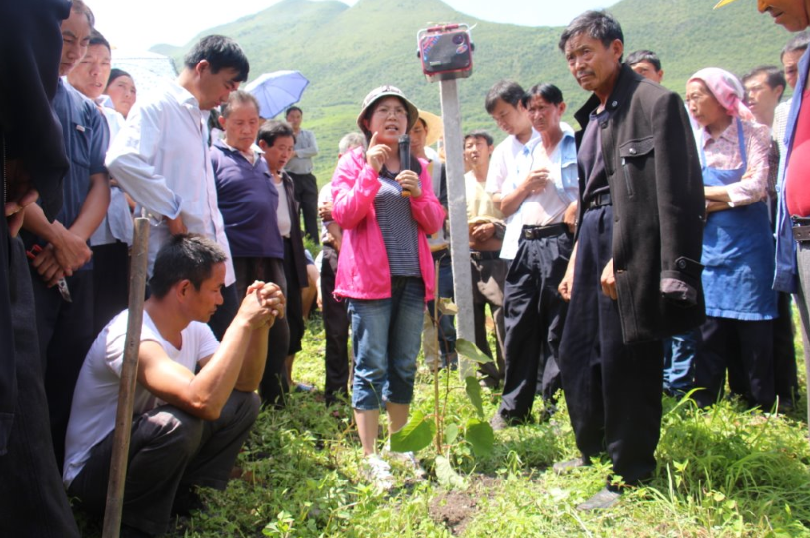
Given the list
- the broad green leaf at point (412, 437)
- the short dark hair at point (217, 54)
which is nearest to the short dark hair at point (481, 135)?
the short dark hair at point (217, 54)

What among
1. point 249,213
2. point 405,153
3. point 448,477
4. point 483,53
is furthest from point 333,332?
point 483,53

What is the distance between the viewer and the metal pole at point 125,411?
7.66 ft

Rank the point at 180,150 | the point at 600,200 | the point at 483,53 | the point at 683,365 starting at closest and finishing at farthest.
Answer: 1. the point at 600,200
2. the point at 180,150
3. the point at 683,365
4. the point at 483,53

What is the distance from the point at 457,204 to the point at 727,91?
1.66 meters

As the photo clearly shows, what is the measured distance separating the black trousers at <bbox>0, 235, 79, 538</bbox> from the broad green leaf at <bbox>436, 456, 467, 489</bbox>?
5.00 feet

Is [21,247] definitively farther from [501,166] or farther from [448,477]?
[501,166]

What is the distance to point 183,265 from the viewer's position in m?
2.93

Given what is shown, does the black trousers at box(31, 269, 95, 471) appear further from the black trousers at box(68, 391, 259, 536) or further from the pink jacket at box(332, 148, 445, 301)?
the pink jacket at box(332, 148, 445, 301)

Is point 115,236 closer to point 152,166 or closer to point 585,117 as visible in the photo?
point 152,166

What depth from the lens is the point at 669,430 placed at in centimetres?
338

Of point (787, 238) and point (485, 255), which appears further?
point (485, 255)

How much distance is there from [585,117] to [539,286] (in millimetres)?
1171

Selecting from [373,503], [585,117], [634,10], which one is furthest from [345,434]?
[634,10]

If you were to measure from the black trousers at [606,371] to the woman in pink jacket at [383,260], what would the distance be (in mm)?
834
